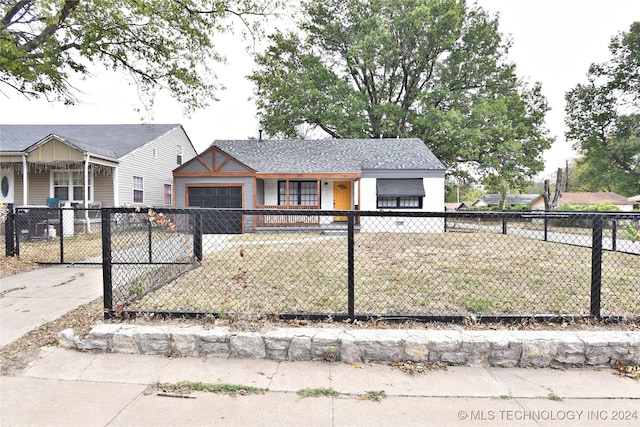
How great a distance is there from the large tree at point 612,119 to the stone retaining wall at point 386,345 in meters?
30.2

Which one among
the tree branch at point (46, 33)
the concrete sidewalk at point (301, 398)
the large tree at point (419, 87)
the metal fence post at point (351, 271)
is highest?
the large tree at point (419, 87)

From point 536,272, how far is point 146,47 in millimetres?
11728

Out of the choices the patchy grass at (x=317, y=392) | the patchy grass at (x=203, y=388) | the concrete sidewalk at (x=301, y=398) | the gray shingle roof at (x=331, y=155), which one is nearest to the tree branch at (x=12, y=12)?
the gray shingle roof at (x=331, y=155)

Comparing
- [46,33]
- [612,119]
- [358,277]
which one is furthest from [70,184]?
[612,119]

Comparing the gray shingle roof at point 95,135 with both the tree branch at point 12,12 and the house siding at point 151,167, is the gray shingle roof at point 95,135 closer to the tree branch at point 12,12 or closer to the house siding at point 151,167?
the house siding at point 151,167

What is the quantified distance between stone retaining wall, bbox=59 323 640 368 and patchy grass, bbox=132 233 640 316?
47cm

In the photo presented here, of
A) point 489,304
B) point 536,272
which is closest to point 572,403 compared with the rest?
point 489,304

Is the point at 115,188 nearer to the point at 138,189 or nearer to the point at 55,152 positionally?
the point at 138,189

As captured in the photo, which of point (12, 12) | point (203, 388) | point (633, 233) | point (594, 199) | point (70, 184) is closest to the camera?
point (203, 388)

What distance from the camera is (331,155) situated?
53.4 feet

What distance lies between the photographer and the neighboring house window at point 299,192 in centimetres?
1570

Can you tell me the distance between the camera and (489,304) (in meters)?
3.57

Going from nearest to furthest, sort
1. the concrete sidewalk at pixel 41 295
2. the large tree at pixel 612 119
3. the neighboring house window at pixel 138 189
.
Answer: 1. the concrete sidewalk at pixel 41 295
2. the neighboring house window at pixel 138 189
3. the large tree at pixel 612 119

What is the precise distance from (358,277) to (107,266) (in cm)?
329
